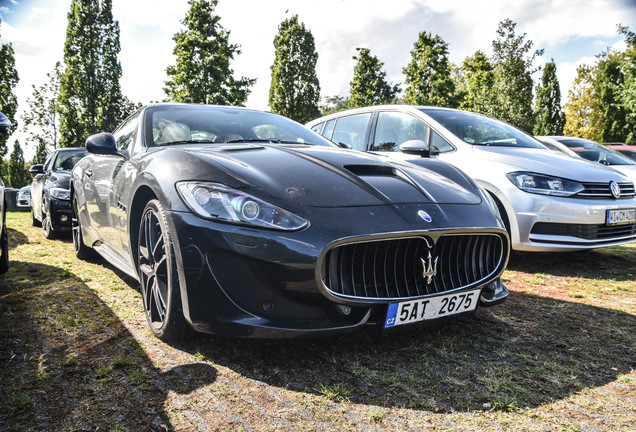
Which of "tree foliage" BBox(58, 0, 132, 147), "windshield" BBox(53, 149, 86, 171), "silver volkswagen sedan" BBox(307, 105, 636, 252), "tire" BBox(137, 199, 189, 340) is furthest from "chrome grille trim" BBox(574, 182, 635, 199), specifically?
"tree foliage" BBox(58, 0, 132, 147)

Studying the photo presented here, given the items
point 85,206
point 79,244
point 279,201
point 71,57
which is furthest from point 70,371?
point 71,57

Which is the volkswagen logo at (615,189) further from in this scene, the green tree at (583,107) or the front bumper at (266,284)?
the green tree at (583,107)

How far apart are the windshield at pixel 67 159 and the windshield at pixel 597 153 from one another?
871 centimetres

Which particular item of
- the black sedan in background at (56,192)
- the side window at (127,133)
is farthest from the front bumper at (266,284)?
the black sedan in background at (56,192)

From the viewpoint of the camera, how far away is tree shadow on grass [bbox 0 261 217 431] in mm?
1838

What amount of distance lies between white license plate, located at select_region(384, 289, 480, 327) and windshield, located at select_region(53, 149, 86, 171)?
7.00 meters

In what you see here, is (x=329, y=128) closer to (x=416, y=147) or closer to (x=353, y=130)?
(x=353, y=130)

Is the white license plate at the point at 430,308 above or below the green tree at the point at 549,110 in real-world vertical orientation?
below

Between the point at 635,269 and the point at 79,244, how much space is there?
5.58 metres

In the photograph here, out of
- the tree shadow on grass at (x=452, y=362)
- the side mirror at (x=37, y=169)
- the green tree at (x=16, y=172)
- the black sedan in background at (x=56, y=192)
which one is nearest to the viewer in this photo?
the tree shadow on grass at (x=452, y=362)

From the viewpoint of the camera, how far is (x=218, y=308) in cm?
217

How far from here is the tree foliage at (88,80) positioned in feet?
107

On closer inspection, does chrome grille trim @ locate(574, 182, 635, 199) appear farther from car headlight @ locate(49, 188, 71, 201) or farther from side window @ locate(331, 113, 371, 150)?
car headlight @ locate(49, 188, 71, 201)

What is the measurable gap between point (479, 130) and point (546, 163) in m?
0.90
